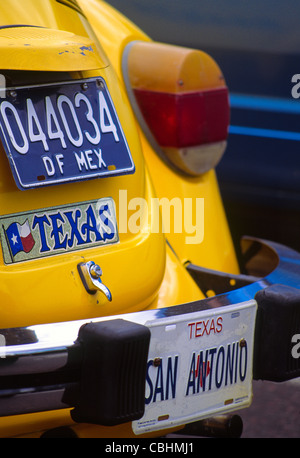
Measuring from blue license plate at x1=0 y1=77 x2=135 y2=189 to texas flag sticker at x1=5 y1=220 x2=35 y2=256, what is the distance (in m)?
0.12

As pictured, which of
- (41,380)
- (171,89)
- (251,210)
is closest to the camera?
(41,380)

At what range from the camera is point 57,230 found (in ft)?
7.72

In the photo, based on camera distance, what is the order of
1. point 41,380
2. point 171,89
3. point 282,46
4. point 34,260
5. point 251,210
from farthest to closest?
point 251,210, point 282,46, point 171,89, point 34,260, point 41,380

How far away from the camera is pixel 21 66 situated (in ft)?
7.21

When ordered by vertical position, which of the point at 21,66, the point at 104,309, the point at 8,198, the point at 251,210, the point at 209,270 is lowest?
the point at 251,210

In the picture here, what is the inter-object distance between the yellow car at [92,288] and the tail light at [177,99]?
0.33 meters

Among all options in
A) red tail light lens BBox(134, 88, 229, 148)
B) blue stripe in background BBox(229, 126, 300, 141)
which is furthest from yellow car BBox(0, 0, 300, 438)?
blue stripe in background BBox(229, 126, 300, 141)

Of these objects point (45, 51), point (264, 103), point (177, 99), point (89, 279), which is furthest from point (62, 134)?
point (264, 103)

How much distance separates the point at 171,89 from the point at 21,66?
87cm

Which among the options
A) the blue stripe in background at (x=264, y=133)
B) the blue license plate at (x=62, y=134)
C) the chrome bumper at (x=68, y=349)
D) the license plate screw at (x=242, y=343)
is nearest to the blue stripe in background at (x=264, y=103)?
the blue stripe in background at (x=264, y=133)

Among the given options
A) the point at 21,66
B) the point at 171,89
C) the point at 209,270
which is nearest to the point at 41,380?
the point at 21,66

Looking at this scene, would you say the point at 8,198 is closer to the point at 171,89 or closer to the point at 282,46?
the point at 171,89

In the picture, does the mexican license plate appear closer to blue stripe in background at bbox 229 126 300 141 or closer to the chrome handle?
the chrome handle

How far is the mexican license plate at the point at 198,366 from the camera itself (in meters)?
2.28
